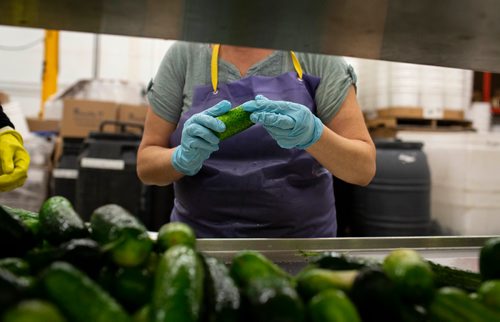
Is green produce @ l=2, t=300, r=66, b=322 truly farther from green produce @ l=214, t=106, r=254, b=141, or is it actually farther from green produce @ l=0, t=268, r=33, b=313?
green produce @ l=214, t=106, r=254, b=141

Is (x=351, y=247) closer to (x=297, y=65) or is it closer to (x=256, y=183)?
(x=256, y=183)

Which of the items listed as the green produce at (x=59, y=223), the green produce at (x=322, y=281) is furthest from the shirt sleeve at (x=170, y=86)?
the green produce at (x=322, y=281)

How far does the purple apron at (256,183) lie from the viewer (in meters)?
1.41

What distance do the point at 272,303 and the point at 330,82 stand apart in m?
1.08

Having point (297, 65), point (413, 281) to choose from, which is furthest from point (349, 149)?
point (413, 281)

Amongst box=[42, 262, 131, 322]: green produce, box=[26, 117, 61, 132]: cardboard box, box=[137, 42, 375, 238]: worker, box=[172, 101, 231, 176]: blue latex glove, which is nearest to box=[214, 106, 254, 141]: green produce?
box=[172, 101, 231, 176]: blue latex glove

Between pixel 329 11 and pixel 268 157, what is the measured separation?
2.66 feet

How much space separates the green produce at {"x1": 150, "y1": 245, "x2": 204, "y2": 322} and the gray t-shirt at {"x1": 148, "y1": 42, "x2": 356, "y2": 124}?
101 cm

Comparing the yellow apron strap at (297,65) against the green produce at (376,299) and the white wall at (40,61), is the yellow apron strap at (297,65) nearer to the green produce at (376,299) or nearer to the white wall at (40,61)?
the green produce at (376,299)

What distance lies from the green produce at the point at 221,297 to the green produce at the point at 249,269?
0.02m

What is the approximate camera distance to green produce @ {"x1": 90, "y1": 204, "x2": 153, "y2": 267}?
57 centimetres

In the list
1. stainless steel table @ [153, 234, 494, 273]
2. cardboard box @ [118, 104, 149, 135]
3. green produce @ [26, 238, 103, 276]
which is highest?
cardboard box @ [118, 104, 149, 135]

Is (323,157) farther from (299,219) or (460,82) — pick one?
(460,82)

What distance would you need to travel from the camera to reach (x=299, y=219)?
143 cm
